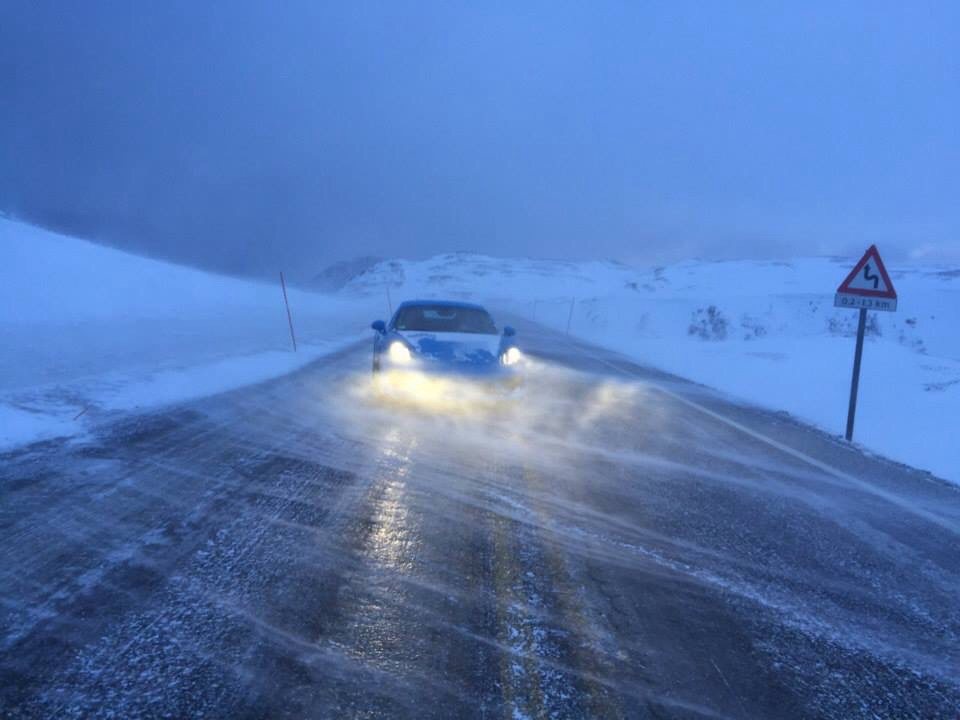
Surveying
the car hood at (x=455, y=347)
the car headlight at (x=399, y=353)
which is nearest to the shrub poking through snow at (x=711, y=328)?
the car hood at (x=455, y=347)

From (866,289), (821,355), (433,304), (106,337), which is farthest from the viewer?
(106,337)

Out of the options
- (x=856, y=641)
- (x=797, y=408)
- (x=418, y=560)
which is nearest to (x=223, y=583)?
(x=418, y=560)

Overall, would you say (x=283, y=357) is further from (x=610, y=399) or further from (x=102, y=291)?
(x=102, y=291)

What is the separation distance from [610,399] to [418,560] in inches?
268

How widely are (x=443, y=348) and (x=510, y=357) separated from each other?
0.97 metres

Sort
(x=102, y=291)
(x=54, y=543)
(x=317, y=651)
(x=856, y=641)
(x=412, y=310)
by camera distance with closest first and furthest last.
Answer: (x=317, y=651) < (x=856, y=641) < (x=54, y=543) < (x=412, y=310) < (x=102, y=291)

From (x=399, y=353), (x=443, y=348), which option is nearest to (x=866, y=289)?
(x=443, y=348)

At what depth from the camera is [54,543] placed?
350 centimetres

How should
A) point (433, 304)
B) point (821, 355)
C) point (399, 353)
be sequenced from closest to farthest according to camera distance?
point (399, 353)
point (433, 304)
point (821, 355)

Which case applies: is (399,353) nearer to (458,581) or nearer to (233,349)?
(458,581)

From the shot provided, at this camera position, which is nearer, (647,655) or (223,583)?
(647,655)

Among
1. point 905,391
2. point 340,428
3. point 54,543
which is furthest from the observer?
point 905,391

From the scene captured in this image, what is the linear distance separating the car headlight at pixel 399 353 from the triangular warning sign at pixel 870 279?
5.89 meters

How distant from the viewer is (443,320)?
9398mm
